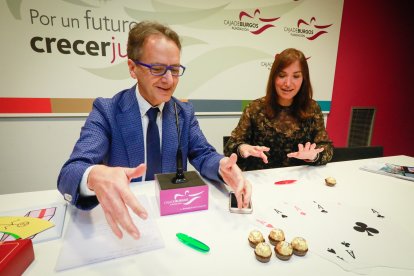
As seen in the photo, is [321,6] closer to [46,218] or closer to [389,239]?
[389,239]

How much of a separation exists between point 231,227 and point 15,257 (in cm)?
54

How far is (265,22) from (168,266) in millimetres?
2540

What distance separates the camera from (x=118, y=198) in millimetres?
599

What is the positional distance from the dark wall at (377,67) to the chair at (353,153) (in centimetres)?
130

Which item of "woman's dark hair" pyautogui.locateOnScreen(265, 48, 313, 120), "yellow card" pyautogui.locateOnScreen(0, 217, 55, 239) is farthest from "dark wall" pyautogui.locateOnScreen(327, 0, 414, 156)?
"yellow card" pyautogui.locateOnScreen(0, 217, 55, 239)

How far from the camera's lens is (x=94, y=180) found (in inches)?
25.9

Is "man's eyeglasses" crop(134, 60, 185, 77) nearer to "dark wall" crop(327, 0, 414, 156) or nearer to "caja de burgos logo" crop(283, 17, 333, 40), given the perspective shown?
"caja de burgos logo" crop(283, 17, 333, 40)

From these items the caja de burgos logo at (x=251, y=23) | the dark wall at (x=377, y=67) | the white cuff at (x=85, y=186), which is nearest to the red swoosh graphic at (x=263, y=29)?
the caja de burgos logo at (x=251, y=23)

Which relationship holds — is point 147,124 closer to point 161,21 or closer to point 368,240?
point 368,240

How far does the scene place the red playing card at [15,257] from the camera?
488 millimetres

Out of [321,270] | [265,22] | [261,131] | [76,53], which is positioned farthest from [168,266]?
[265,22]

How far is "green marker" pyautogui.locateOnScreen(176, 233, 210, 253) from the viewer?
0.62 metres

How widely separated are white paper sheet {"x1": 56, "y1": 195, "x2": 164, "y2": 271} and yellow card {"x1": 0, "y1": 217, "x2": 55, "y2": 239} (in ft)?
0.25

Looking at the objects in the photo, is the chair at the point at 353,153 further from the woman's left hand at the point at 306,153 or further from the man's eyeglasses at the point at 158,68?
the man's eyeglasses at the point at 158,68
